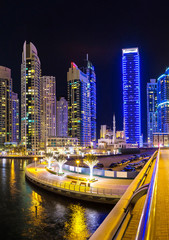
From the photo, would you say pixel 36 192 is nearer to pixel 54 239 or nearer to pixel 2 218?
pixel 2 218

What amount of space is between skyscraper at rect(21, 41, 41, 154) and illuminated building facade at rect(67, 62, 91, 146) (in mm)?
40014

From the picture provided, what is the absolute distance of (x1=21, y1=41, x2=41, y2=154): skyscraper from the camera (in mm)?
140250

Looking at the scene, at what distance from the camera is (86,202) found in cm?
2652

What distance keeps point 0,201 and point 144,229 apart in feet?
102

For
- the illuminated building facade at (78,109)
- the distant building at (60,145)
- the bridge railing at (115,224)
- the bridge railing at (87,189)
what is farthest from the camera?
the illuminated building facade at (78,109)

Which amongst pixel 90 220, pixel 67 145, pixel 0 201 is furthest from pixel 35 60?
pixel 90 220

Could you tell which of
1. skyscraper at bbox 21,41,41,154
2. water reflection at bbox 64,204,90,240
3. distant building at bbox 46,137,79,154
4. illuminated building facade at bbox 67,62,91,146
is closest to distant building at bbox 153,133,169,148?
illuminated building facade at bbox 67,62,91,146

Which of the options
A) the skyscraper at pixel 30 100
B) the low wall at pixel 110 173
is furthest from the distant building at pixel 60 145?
the low wall at pixel 110 173

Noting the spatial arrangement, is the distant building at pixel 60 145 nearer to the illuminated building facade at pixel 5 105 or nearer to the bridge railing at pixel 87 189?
the illuminated building facade at pixel 5 105

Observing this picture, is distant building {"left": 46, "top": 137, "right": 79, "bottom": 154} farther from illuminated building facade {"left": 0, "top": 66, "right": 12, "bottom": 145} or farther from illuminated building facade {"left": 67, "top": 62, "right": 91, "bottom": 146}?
illuminated building facade {"left": 0, "top": 66, "right": 12, "bottom": 145}

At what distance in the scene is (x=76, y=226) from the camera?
20.3 meters

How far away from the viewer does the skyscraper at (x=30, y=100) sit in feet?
460

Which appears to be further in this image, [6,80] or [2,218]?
[6,80]

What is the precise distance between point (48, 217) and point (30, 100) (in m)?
127
